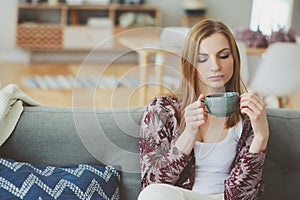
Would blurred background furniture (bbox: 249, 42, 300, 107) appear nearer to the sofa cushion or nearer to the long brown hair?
the long brown hair

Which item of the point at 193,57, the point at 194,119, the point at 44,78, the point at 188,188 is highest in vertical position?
the point at 193,57

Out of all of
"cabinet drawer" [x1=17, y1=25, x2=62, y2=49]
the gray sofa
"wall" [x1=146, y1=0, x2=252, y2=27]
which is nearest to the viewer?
the gray sofa

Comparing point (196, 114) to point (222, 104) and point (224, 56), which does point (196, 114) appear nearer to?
point (222, 104)

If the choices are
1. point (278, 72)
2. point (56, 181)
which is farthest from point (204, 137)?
point (278, 72)

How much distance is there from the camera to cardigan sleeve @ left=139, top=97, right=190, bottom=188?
177 cm

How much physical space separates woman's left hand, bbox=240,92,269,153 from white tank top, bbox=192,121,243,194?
0.10m

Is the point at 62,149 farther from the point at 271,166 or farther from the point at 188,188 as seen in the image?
the point at 271,166

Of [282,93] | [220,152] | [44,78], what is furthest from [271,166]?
[44,78]

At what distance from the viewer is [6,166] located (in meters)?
1.78

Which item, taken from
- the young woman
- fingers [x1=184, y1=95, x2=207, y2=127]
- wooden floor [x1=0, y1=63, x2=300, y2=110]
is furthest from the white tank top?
wooden floor [x1=0, y1=63, x2=300, y2=110]

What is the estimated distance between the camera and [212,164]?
1.79 m

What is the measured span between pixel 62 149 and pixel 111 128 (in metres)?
0.17

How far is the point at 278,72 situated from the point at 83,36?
3.33 m

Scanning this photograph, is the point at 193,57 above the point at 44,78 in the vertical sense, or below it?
above
